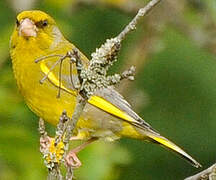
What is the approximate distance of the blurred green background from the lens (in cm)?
701

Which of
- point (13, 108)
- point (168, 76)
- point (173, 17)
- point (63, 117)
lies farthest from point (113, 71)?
point (63, 117)

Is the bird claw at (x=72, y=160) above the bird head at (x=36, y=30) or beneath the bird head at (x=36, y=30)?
beneath

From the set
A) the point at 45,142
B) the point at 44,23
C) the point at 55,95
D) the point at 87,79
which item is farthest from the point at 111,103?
the point at 87,79

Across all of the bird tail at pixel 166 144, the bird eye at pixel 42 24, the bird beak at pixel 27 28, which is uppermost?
the bird eye at pixel 42 24

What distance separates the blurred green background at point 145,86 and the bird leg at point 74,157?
340 mm

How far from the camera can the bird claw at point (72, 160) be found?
6.11 meters

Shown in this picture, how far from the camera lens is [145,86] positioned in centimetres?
916

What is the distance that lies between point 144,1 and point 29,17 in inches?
73.6

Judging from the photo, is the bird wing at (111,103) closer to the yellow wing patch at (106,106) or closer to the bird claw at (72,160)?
the yellow wing patch at (106,106)

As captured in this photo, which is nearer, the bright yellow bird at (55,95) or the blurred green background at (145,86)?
the bright yellow bird at (55,95)

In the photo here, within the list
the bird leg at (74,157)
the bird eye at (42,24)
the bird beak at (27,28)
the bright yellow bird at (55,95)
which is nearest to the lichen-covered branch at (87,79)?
the bird leg at (74,157)

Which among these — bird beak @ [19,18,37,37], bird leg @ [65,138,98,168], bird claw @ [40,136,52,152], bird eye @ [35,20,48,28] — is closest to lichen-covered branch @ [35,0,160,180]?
bird claw @ [40,136,52,152]

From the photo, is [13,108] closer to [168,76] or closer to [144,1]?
[144,1]

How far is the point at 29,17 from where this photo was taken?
6.56 metres
